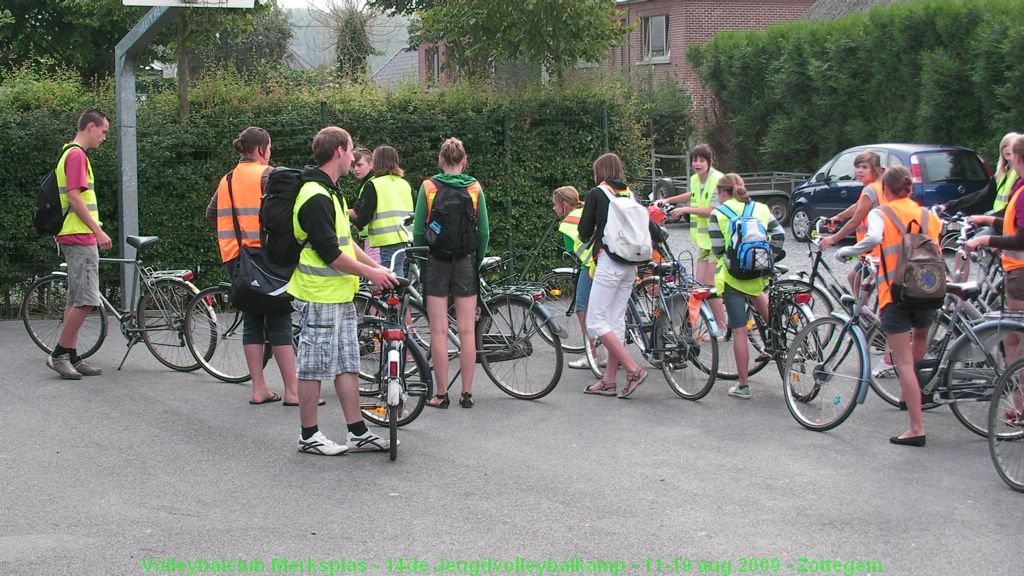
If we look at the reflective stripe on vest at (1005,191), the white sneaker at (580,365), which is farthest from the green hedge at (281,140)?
the reflective stripe on vest at (1005,191)

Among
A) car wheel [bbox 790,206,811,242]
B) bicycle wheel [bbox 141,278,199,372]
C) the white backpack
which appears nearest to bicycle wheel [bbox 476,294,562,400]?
the white backpack

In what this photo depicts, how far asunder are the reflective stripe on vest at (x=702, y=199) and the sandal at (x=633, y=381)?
2.54 metres

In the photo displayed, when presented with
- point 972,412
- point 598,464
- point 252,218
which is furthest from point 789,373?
point 252,218

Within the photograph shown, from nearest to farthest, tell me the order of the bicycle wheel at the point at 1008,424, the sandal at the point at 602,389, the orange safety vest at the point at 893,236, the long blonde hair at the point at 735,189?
the bicycle wheel at the point at 1008,424 → the orange safety vest at the point at 893,236 → the long blonde hair at the point at 735,189 → the sandal at the point at 602,389

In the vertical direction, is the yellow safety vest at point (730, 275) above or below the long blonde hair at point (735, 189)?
below

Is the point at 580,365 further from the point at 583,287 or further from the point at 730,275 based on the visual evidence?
the point at 730,275

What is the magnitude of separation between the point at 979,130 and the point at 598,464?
18.1m

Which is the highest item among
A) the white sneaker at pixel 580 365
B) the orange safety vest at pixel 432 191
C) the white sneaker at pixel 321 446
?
the orange safety vest at pixel 432 191

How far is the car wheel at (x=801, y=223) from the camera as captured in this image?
20.5m

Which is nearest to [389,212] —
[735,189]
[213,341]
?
[213,341]

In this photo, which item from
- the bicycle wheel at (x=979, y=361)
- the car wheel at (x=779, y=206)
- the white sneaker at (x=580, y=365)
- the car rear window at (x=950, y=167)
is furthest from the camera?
the car wheel at (x=779, y=206)

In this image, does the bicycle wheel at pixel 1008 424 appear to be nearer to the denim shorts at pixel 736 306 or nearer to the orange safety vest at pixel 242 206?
the denim shorts at pixel 736 306

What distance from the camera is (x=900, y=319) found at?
6.87m

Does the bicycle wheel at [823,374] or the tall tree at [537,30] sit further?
the tall tree at [537,30]
